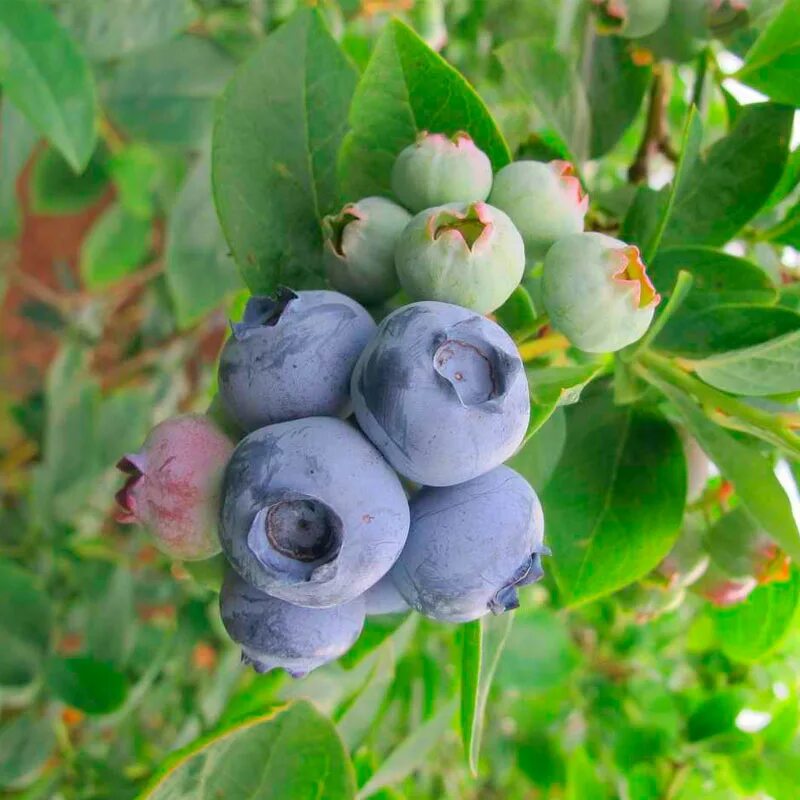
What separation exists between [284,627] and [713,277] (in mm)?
518

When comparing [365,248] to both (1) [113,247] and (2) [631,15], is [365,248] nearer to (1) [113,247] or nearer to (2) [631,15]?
(2) [631,15]

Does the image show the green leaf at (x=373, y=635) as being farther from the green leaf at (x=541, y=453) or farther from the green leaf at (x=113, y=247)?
the green leaf at (x=113, y=247)

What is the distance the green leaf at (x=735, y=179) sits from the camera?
2.69 feet

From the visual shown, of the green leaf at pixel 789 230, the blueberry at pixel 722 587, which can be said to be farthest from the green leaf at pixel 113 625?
the green leaf at pixel 789 230

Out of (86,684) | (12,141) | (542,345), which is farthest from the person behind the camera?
(12,141)

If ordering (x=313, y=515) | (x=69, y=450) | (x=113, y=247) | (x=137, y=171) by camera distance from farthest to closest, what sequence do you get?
(x=113, y=247)
(x=137, y=171)
(x=69, y=450)
(x=313, y=515)

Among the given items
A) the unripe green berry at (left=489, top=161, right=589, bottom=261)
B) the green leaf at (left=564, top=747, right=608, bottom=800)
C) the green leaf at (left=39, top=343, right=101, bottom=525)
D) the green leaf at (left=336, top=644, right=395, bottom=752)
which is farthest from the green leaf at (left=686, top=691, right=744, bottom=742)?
the green leaf at (left=39, top=343, right=101, bottom=525)

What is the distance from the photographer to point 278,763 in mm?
742

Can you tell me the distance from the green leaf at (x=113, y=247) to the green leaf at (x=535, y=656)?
1368mm

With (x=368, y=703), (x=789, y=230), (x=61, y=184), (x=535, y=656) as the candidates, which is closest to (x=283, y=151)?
(x=789, y=230)

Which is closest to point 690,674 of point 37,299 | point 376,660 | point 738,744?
point 738,744

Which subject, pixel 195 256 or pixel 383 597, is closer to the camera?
pixel 383 597

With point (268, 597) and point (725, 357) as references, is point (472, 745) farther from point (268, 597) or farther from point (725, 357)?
point (725, 357)

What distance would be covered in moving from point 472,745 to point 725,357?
0.37m
